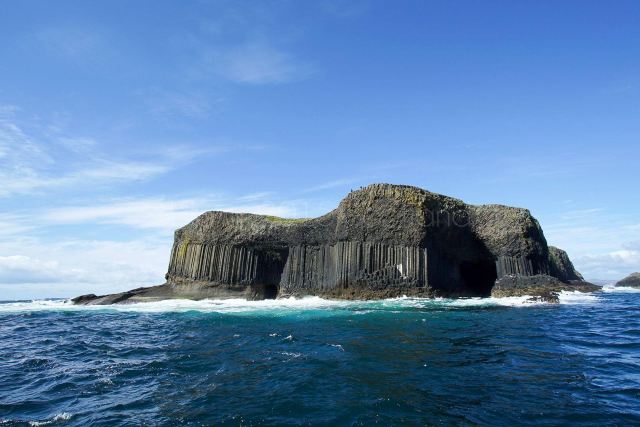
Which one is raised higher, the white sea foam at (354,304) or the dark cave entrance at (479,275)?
the dark cave entrance at (479,275)

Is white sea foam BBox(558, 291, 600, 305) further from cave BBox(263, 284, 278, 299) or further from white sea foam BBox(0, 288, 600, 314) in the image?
cave BBox(263, 284, 278, 299)

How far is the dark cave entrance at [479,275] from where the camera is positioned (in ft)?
155

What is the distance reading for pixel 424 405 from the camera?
960cm

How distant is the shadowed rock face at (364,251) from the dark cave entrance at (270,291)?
0.11 m

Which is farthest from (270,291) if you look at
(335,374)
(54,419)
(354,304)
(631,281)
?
(631,281)

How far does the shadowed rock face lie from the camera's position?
136ft

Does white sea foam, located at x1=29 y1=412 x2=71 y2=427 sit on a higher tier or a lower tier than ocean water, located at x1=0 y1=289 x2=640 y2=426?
lower

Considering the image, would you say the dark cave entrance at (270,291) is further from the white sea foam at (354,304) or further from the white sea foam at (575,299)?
the white sea foam at (575,299)

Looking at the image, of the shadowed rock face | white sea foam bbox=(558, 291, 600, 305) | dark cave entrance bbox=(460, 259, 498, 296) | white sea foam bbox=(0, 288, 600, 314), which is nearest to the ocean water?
white sea foam bbox=(0, 288, 600, 314)

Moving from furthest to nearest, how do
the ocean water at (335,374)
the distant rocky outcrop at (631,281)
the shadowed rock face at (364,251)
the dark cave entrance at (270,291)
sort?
1. the distant rocky outcrop at (631,281)
2. the dark cave entrance at (270,291)
3. the shadowed rock face at (364,251)
4. the ocean water at (335,374)

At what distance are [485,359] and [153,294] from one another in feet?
141

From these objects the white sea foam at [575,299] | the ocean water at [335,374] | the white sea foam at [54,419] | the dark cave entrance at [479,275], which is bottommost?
the white sea foam at [54,419]

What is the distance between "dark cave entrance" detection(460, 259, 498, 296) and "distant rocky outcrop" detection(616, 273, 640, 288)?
184ft

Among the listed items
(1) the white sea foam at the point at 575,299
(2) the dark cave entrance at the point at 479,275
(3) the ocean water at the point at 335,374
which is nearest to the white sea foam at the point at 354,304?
(1) the white sea foam at the point at 575,299
